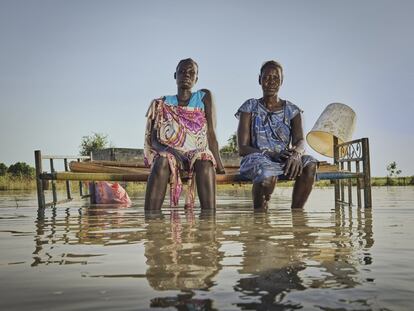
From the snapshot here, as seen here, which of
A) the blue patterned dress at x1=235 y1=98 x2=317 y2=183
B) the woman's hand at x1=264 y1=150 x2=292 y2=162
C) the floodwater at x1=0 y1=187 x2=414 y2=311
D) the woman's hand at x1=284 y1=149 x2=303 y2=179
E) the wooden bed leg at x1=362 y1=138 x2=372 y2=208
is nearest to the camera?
the floodwater at x1=0 y1=187 x2=414 y2=311

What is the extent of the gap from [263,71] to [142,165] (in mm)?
3131

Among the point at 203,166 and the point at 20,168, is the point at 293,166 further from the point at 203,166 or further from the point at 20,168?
the point at 20,168

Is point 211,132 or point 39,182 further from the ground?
point 211,132

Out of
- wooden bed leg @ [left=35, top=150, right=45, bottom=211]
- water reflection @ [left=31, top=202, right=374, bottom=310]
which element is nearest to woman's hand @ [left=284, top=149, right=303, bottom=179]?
water reflection @ [left=31, top=202, right=374, bottom=310]

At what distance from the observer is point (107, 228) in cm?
324

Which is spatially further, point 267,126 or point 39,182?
point 39,182

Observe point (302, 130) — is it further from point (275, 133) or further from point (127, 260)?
point (127, 260)

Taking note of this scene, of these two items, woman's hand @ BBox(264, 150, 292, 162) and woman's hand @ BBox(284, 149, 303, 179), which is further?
woman's hand @ BBox(264, 150, 292, 162)

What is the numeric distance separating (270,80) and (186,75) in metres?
1.00

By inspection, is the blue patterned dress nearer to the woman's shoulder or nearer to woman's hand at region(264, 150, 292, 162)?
the woman's shoulder

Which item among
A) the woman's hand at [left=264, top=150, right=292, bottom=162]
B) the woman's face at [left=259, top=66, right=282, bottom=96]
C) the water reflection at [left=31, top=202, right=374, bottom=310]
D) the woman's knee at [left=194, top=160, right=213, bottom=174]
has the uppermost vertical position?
the woman's face at [left=259, top=66, right=282, bottom=96]

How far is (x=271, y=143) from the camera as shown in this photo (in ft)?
19.5

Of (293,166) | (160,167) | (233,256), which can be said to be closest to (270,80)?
(293,166)

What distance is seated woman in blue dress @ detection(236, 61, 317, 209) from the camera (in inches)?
218
